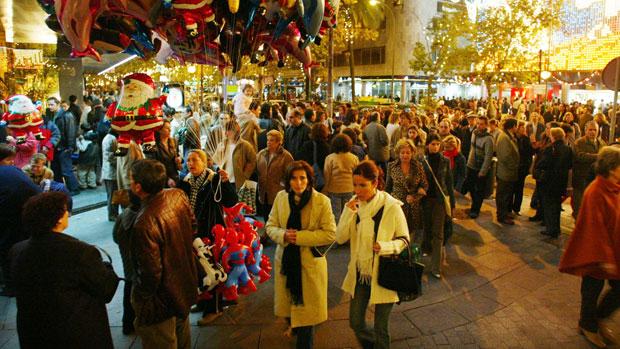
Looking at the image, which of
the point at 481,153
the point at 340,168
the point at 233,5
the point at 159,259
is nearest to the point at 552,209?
the point at 481,153

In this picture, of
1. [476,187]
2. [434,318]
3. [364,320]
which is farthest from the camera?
[476,187]

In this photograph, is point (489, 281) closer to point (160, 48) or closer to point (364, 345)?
point (364, 345)

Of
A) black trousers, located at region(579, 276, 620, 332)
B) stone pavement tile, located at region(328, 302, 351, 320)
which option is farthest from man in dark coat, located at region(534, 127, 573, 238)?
stone pavement tile, located at region(328, 302, 351, 320)

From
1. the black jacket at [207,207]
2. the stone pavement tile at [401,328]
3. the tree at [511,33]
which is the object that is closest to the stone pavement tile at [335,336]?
the stone pavement tile at [401,328]

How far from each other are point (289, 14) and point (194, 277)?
262 centimetres

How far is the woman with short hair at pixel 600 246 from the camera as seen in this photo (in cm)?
425

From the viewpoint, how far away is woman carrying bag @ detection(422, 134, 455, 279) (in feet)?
19.8

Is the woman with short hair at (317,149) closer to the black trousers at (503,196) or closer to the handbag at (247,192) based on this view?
the handbag at (247,192)

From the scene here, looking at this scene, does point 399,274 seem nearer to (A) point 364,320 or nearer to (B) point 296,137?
(A) point 364,320

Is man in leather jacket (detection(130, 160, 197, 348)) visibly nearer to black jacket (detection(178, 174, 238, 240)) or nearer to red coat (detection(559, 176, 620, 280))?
black jacket (detection(178, 174, 238, 240))

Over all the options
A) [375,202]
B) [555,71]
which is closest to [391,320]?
[375,202]

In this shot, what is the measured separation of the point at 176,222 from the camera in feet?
11.0

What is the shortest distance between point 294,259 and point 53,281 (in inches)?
71.9

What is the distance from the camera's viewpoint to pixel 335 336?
4.66m
